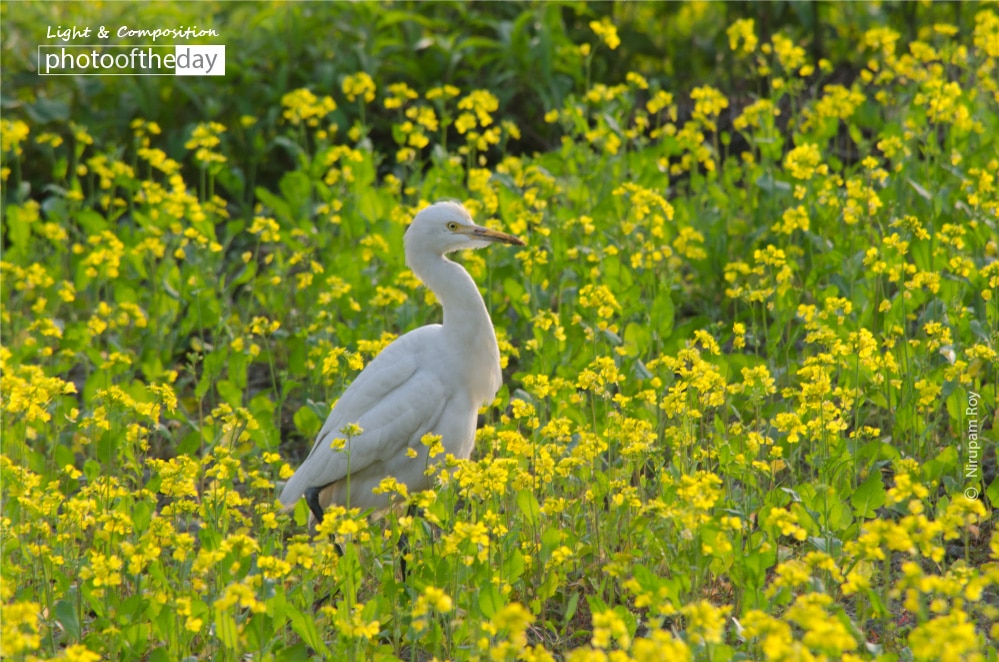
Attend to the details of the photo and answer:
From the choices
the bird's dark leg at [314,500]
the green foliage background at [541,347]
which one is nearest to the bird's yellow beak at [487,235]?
the green foliage background at [541,347]

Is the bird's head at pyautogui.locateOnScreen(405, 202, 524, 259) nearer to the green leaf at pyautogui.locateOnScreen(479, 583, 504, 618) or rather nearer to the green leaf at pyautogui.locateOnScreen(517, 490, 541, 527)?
the green leaf at pyautogui.locateOnScreen(517, 490, 541, 527)

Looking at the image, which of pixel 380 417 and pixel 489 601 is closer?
pixel 489 601

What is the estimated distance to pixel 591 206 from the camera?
21.9 feet

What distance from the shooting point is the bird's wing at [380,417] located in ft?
15.4

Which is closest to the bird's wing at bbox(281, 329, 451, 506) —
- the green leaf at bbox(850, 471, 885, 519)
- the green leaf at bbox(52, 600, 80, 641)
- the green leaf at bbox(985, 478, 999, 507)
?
the green leaf at bbox(52, 600, 80, 641)

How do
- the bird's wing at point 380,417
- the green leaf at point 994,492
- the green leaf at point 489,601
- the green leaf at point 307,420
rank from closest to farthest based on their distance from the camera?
the green leaf at point 489,601, the green leaf at point 994,492, the bird's wing at point 380,417, the green leaf at point 307,420

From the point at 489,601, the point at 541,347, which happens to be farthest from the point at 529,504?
the point at 541,347

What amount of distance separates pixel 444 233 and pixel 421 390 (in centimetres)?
64

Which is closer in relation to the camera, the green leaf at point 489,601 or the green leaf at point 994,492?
the green leaf at point 489,601

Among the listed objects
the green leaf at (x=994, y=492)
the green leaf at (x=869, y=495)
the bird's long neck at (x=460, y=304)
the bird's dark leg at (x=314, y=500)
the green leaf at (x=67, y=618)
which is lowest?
the green leaf at (x=67, y=618)

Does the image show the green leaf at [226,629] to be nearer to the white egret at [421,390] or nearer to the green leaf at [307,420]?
the white egret at [421,390]

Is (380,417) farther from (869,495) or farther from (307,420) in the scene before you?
(869,495)

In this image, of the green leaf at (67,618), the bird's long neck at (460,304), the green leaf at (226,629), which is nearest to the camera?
the green leaf at (226,629)

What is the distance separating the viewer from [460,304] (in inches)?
189
